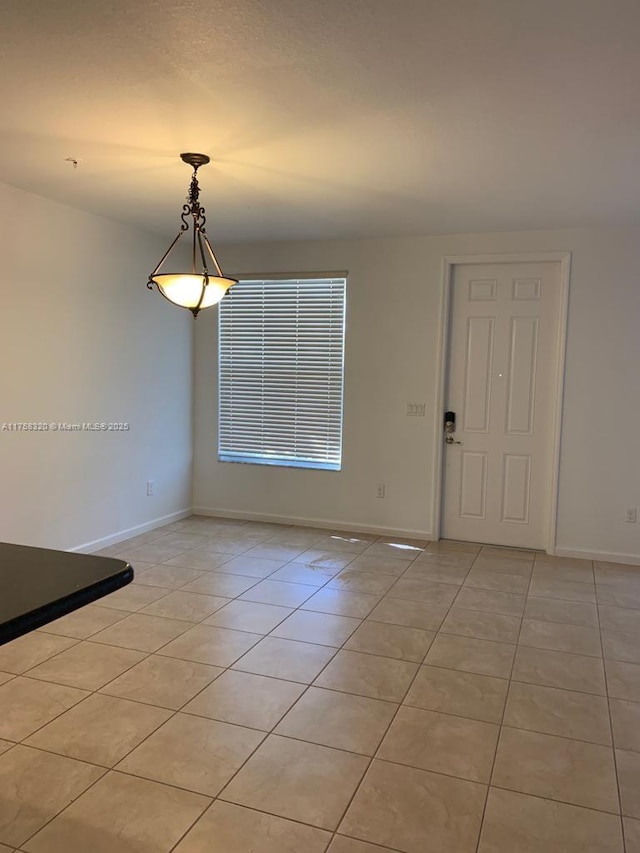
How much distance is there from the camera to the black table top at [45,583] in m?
1.37

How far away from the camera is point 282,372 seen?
579cm

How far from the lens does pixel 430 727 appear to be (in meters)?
2.55

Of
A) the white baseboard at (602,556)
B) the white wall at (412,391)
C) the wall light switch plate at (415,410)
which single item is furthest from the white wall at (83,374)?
the white baseboard at (602,556)

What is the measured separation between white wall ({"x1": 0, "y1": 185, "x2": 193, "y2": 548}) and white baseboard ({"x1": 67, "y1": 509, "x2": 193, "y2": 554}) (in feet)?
0.09

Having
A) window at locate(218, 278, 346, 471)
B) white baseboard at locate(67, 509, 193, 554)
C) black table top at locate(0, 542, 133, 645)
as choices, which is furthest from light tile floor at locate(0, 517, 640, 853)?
window at locate(218, 278, 346, 471)

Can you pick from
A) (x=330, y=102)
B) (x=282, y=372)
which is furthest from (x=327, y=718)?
(x=282, y=372)

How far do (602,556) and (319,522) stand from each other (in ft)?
7.73

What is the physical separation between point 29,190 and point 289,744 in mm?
3634

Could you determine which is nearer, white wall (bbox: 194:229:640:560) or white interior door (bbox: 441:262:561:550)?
white wall (bbox: 194:229:640:560)

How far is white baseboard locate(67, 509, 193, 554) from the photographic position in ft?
15.5

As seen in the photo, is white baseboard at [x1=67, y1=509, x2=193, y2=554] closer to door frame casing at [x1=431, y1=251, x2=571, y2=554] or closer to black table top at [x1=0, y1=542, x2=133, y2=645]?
door frame casing at [x1=431, y1=251, x2=571, y2=554]

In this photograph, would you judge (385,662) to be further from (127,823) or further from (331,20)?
(331,20)

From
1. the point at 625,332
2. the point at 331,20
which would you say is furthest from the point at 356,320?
the point at 331,20

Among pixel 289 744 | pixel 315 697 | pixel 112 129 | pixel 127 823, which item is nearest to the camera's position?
pixel 127 823
